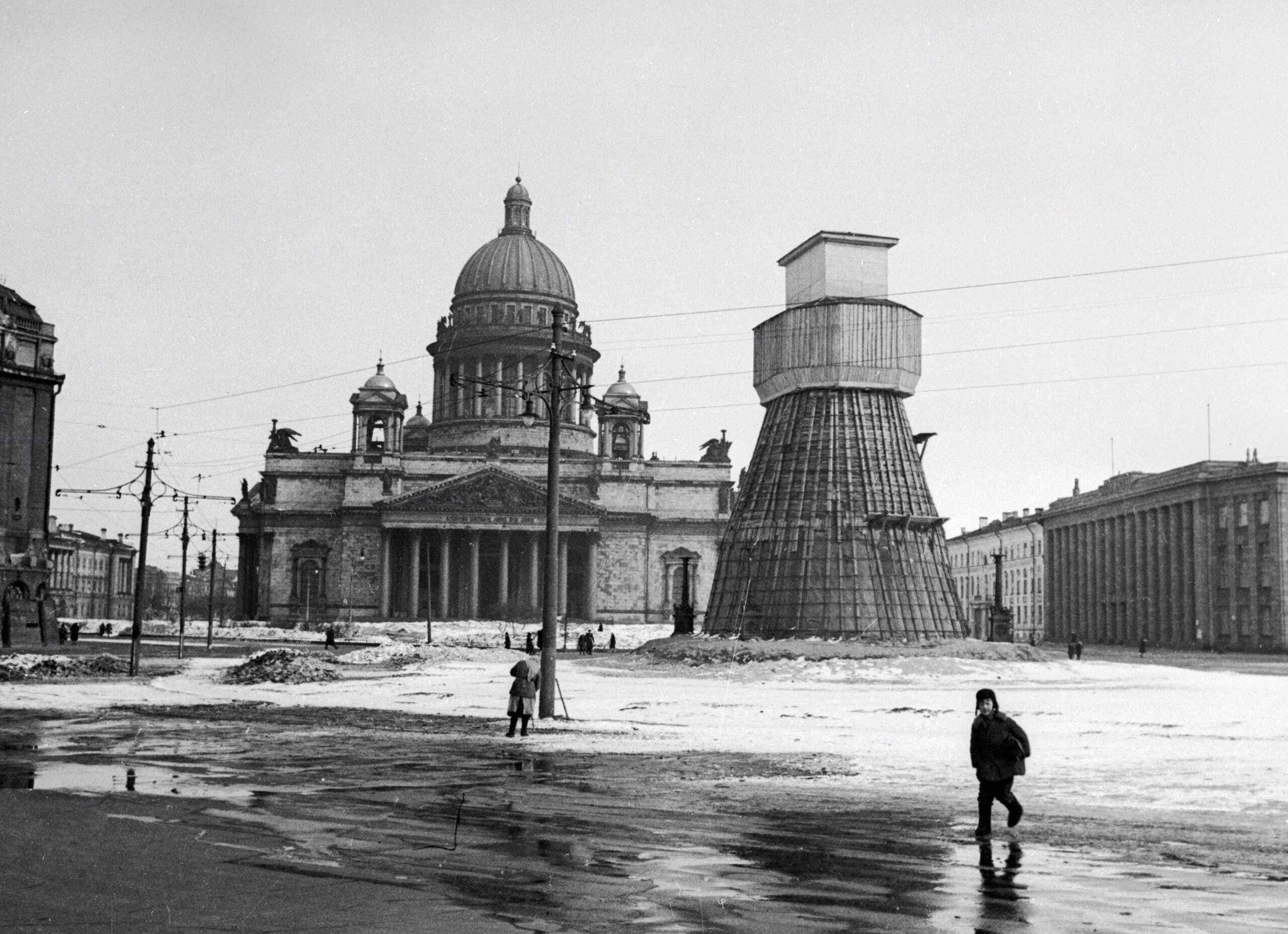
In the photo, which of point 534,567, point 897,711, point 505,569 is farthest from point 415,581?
point 897,711

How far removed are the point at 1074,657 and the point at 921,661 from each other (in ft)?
Answer: 70.4

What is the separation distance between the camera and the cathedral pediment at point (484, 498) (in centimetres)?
9944

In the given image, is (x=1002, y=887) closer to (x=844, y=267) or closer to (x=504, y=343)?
(x=844, y=267)

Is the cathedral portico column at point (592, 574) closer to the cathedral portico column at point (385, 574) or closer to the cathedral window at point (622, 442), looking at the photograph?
the cathedral window at point (622, 442)

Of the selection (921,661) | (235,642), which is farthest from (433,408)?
(921,661)

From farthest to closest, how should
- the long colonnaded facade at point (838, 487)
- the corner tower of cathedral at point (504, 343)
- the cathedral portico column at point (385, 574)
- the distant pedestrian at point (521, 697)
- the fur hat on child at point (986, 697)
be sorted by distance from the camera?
the corner tower of cathedral at point (504, 343), the cathedral portico column at point (385, 574), the long colonnaded facade at point (838, 487), the distant pedestrian at point (521, 697), the fur hat on child at point (986, 697)

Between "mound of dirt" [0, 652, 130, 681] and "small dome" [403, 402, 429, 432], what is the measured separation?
260 ft

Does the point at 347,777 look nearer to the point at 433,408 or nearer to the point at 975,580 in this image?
the point at 433,408

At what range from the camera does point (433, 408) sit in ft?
385

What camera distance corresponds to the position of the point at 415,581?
10006 cm

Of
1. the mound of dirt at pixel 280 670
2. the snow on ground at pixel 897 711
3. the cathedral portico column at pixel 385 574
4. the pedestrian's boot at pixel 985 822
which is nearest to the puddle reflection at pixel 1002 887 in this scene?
the pedestrian's boot at pixel 985 822

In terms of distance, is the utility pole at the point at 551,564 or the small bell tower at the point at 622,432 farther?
the small bell tower at the point at 622,432

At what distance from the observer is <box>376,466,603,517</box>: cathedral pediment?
99.4 metres

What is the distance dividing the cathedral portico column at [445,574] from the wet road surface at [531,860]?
83.3m
